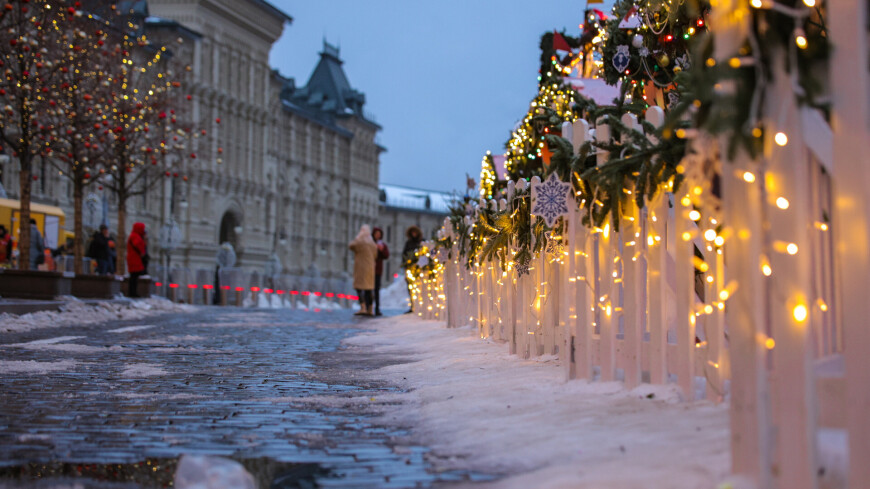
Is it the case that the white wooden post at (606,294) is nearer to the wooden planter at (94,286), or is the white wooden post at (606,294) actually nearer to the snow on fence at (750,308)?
the snow on fence at (750,308)

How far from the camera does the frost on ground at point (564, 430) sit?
3203 millimetres

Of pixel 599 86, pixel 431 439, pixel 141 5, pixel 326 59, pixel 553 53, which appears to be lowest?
pixel 431 439

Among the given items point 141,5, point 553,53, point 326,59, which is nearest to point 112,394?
point 553,53

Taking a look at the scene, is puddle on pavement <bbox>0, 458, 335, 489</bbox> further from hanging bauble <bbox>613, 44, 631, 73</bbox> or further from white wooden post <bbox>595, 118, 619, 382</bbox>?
hanging bauble <bbox>613, 44, 631, 73</bbox>

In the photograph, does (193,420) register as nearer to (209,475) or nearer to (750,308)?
(209,475)

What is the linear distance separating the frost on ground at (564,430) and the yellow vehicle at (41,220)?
2646 centimetres

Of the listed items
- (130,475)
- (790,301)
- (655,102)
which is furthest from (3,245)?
(790,301)

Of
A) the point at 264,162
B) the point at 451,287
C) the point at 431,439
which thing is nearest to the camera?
the point at 431,439

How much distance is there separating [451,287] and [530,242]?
5.81 m

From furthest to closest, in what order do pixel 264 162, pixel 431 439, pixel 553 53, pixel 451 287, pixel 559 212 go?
pixel 264 162
pixel 553 53
pixel 451 287
pixel 559 212
pixel 431 439

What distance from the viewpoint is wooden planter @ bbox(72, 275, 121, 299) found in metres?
20.9

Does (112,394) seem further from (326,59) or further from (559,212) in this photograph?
(326,59)

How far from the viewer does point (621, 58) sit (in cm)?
952

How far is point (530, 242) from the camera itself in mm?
7684
